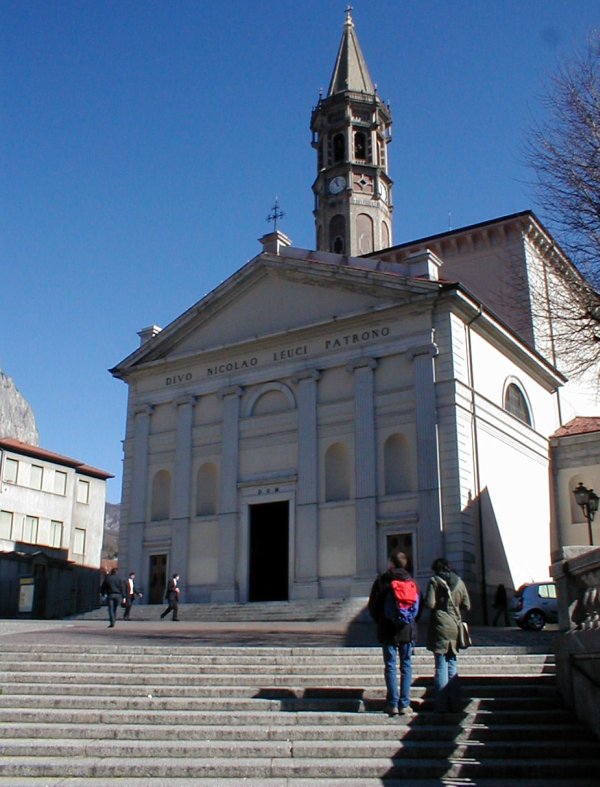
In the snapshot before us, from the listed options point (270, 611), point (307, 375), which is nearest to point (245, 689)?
point (270, 611)

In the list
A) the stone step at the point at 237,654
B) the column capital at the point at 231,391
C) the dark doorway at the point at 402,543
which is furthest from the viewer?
the column capital at the point at 231,391

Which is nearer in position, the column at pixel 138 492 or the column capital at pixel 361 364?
the column capital at pixel 361 364

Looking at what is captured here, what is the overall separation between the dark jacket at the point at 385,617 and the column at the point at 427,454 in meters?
15.3

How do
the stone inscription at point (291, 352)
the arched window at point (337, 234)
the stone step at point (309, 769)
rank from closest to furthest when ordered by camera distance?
1. the stone step at point (309, 769)
2. the stone inscription at point (291, 352)
3. the arched window at point (337, 234)

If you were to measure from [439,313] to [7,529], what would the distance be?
91.8 ft

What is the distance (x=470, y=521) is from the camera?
25.5 meters

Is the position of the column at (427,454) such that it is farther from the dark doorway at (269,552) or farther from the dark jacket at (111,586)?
the dark jacket at (111,586)

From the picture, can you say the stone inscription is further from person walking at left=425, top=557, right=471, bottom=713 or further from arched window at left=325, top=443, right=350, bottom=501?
person walking at left=425, top=557, right=471, bottom=713

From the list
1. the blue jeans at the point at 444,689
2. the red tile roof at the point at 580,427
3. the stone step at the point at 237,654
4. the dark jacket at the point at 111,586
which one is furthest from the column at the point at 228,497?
the blue jeans at the point at 444,689

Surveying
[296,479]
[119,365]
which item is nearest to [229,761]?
[296,479]

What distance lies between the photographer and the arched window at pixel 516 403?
30.6 m

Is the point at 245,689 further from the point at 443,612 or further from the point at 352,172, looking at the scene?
the point at 352,172

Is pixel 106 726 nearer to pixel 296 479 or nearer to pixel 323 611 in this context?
pixel 323 611

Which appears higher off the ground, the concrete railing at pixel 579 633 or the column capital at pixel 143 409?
the column capital at pixel 143 409
